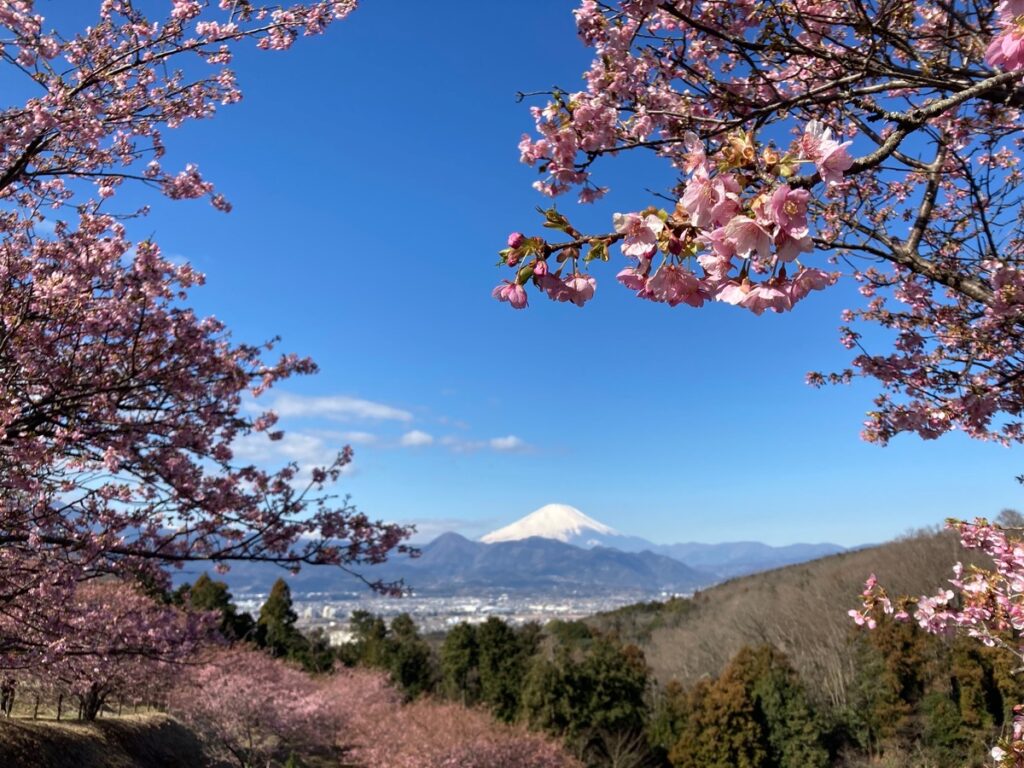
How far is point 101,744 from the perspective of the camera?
46.4ft

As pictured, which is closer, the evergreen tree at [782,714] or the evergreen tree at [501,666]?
the evergreen tree at [782,714]

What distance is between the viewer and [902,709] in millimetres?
20172

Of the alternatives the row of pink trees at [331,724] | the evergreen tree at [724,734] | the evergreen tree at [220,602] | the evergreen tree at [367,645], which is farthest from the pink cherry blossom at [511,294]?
the evergreen tree at [367,645]

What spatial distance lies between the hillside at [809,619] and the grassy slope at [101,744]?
2046 cm

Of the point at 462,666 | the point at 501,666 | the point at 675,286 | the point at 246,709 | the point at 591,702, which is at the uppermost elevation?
the point at 675,286

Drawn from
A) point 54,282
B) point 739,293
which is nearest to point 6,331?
point 54,282

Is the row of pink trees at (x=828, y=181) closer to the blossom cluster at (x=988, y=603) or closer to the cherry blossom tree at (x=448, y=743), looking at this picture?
the blossom cluster at (x=988, y=603)

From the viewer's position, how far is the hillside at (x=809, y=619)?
27391 millimetres

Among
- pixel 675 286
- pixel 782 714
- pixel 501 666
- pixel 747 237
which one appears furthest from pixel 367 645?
pixel 747 237

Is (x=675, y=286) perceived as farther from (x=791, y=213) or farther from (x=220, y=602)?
(x=220, y=602)

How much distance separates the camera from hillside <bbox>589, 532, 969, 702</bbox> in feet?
89.9

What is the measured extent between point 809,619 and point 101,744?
2941 cm

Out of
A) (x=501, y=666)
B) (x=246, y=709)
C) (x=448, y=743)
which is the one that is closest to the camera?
(x=448, y=743)

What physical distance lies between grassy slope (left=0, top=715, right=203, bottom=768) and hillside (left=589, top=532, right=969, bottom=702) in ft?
67.1
